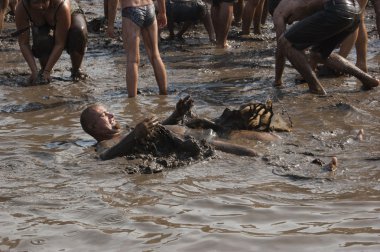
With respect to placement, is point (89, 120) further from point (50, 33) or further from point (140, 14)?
point (50, 33)

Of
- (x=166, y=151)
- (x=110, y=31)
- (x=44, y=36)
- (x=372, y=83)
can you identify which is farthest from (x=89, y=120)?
(x=110, y=31)

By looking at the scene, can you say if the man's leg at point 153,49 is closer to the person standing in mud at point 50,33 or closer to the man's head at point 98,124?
the person standing in mud at point 50,33

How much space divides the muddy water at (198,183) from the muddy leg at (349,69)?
0.11 metres

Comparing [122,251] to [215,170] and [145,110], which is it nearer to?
[215,170]

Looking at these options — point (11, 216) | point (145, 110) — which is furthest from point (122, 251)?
point (145, 110)

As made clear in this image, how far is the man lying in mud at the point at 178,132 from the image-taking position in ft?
16.5

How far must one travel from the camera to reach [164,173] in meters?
4.77

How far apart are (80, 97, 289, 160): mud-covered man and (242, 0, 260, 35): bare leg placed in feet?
18.0

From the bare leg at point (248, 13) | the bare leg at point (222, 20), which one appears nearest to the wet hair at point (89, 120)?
the bare leg at point (222, 20)

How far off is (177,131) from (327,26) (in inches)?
91.1

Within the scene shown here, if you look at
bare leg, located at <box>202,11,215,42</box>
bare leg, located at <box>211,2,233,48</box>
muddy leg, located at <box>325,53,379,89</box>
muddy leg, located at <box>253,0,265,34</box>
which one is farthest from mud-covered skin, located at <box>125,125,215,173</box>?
muddy leg, located at <box>253,0,265,34</box>

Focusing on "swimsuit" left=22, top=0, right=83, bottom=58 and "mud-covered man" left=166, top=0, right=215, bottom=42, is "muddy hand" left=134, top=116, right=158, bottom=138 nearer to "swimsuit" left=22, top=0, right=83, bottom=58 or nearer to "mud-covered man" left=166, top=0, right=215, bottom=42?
"swimsuit" left=22, top=0, right=83, bottom=58

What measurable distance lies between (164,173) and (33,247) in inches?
56.9

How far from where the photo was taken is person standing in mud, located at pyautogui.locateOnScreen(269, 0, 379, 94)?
688 cm
